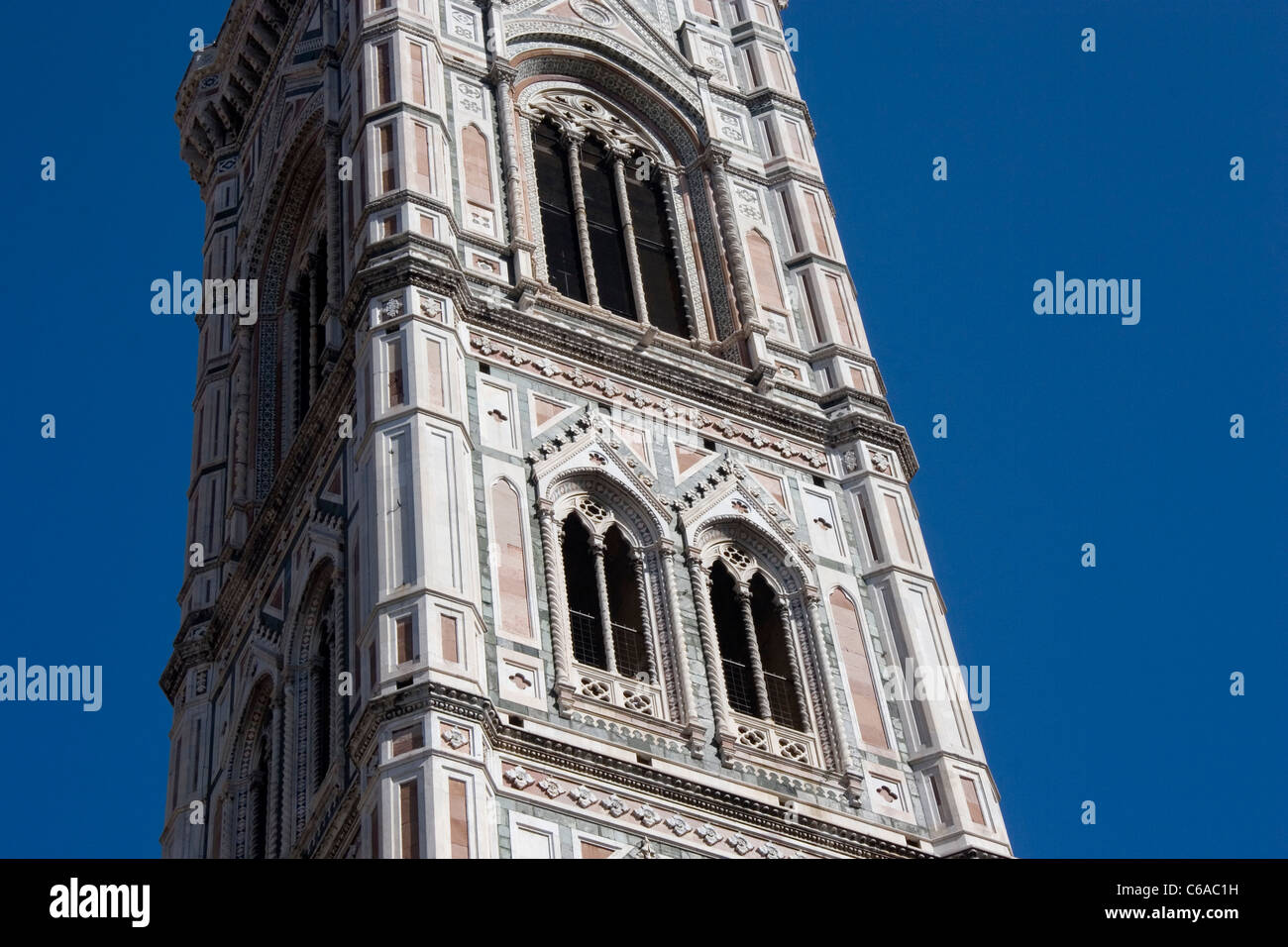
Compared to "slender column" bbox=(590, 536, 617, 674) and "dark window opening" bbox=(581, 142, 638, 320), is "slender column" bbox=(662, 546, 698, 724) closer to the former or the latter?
"slender column" bbox=(590, 536, 617, 674)

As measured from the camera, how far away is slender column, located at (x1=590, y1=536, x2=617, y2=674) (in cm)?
2589

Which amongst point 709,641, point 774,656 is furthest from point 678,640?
point 774,656

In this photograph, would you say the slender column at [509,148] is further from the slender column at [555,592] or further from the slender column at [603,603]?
the slender column at [555,592]

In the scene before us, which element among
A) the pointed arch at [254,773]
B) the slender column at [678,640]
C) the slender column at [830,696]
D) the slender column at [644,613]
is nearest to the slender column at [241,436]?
the pointed arch at [254,773]

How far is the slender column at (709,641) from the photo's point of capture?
84.5 ft

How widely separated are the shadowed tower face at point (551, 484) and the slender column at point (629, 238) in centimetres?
7

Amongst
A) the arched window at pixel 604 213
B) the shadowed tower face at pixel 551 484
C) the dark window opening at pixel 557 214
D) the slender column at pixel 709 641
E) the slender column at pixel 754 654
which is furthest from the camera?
the arched window at pixel 604 213

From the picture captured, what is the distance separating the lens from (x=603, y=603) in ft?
86.8

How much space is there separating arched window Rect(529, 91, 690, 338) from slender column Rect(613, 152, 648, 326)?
1cm

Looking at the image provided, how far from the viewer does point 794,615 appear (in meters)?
27.6

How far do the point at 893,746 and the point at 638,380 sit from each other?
5288 millimetres
